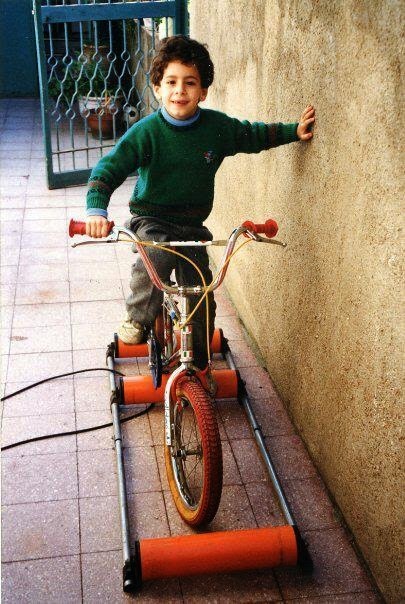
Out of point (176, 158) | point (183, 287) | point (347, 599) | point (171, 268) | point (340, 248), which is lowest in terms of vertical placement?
point (347, 599)

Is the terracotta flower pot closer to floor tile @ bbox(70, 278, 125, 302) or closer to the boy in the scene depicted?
floor tile @ bbox(70, 278, 125, 302)

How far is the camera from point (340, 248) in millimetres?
2402

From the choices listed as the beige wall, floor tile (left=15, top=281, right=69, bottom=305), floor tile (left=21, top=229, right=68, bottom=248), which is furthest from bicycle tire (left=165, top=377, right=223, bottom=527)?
floor tile (left=21, top=229, right=68, bottom=248)

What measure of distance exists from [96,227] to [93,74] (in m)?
5.75

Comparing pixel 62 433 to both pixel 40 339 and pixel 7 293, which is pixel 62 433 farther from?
pixel 7 293

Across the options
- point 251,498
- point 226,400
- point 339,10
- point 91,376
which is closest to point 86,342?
point 91,376

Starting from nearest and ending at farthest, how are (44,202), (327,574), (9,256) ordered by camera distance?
(327,574) → (9,256) → (44,202)

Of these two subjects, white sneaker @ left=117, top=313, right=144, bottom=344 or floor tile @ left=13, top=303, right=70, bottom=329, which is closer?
white sneaker @ left=117, top=313, right=144, bottom=344

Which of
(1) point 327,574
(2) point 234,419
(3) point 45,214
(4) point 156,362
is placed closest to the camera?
(1) point 327,574

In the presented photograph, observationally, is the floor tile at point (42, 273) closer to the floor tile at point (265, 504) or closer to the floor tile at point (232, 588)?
the floor tile at point (265, 504)

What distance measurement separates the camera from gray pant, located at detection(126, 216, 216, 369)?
2.82 metres

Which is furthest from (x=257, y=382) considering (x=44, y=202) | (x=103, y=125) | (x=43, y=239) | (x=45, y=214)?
(x=103, y=125)

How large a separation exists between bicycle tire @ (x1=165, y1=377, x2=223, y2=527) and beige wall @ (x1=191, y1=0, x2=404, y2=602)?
51cm

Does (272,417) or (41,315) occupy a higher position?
(41,315)
